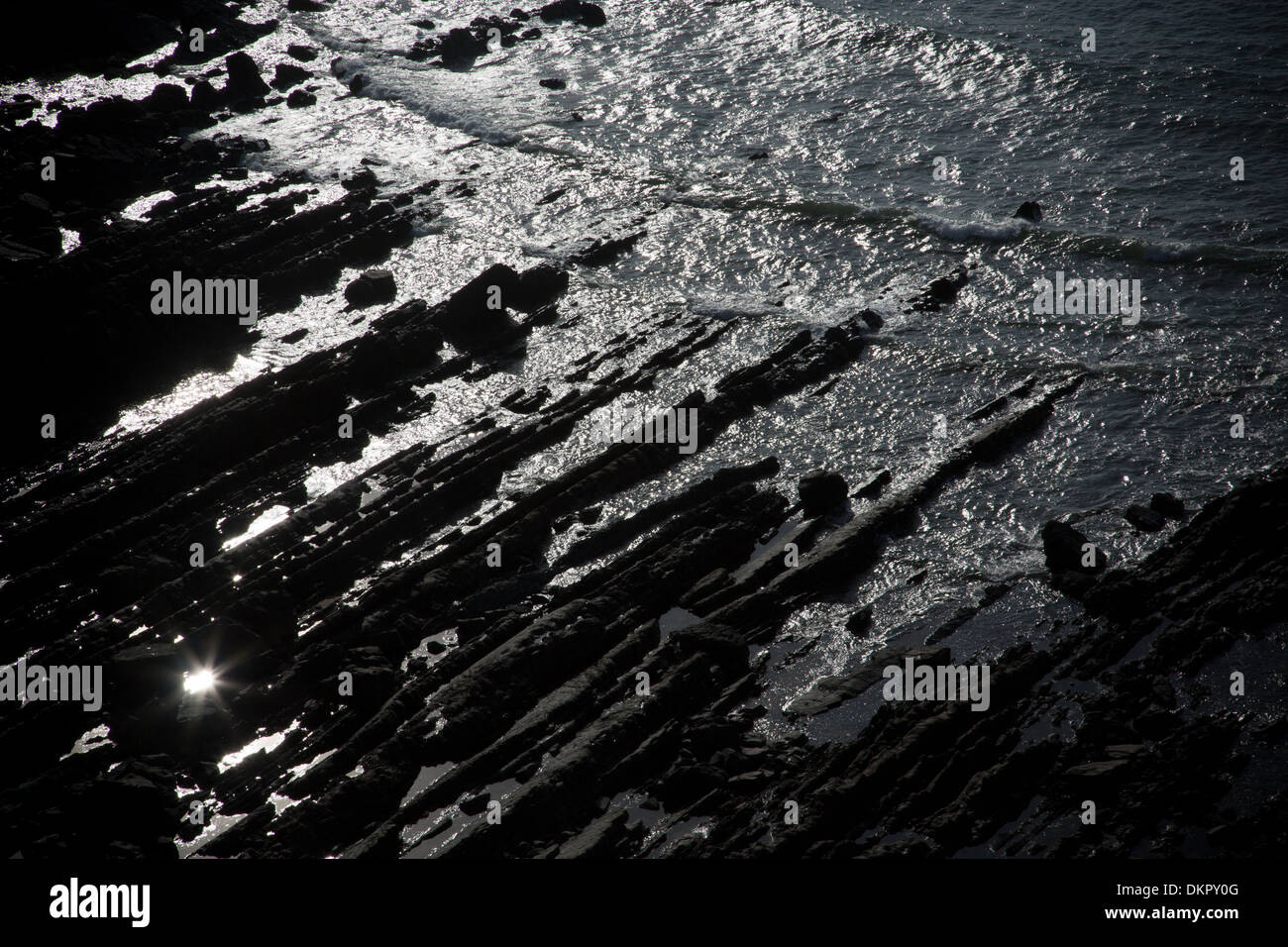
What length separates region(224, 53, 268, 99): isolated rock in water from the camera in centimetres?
3653

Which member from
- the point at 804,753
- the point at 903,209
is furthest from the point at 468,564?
the point at 903,209

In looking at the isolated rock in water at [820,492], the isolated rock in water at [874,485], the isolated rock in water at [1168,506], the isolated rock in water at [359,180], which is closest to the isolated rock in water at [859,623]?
the isolated rock in water at [820,492]

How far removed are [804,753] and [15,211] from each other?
23.3 meters

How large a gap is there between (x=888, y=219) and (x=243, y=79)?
23.2 m

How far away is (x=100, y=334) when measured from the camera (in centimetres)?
2158

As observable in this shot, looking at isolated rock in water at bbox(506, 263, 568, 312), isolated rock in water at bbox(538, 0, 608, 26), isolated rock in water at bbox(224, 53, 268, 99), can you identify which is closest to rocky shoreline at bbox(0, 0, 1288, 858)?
isolated rock in water at bbox(506, 263, 568, 312)

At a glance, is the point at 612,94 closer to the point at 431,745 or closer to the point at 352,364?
the point at 352,364

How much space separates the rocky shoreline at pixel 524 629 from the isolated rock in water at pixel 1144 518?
6 centimetres

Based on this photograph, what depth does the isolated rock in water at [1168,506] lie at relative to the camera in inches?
635

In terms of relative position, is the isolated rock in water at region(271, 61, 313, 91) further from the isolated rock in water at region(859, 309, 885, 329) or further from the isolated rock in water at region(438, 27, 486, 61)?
the isolated rock in water at region(859, 309, 885, 329)

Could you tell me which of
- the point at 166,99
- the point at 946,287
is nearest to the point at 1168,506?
the point at 946,287

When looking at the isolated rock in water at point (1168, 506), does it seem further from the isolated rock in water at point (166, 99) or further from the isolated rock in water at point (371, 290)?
the isolated rock in water at point (166, 99)

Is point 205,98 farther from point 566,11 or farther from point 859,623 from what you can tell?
point 859,623

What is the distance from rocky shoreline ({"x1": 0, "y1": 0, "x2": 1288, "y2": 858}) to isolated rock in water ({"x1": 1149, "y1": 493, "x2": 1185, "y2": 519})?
0.17 ft
